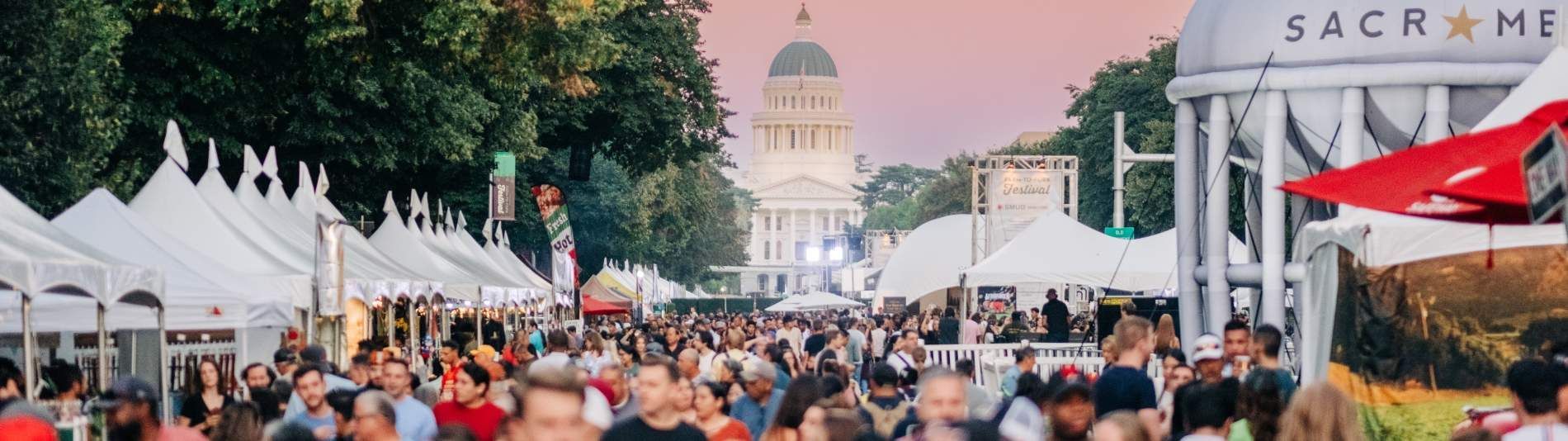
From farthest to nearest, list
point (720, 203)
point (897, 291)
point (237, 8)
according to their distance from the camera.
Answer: point (720, 203), point (897, 291), point (237, 8)

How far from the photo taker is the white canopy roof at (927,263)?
44.6 meters

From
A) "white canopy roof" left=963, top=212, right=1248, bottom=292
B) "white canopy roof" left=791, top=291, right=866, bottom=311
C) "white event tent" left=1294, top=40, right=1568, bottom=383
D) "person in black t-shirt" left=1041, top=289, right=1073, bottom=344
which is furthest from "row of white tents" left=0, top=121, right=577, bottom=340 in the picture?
"white canopy roof" left=791, top=291, right=866, bottom=311

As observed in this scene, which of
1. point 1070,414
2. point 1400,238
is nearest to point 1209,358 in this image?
point 1400,238

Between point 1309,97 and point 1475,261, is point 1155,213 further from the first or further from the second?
point 1475,261

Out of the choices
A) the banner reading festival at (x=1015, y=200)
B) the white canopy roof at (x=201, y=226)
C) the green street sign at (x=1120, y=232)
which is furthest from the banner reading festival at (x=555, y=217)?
the white canopy roof at (x=201, y=226)

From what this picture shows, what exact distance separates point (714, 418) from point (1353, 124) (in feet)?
36.1

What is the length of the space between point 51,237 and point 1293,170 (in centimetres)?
1230

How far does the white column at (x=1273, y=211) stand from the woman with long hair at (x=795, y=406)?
426 inches

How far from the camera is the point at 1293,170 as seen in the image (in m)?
21.9

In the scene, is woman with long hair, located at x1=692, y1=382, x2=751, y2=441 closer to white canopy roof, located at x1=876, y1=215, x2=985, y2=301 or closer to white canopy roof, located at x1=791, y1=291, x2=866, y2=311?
white canopy roof, located at x1=876, y1=215, x2=985, y2=301

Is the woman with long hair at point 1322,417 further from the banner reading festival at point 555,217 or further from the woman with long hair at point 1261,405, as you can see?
the banner reading festival at point 555,217

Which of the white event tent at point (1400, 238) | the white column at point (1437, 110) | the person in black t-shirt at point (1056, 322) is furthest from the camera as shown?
the person in black t-shirt at point (1056, 322)

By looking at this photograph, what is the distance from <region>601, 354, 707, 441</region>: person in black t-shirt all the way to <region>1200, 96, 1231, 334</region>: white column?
14.3 m

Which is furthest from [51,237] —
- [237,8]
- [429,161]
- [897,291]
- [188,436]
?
[897,291]
